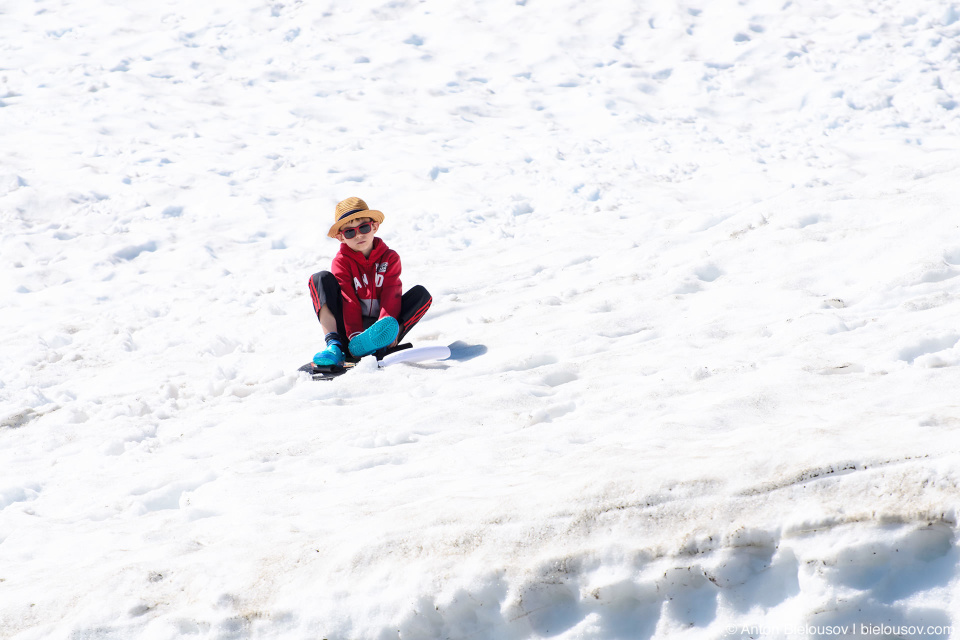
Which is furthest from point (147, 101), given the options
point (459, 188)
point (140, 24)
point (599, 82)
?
point (599, 82)

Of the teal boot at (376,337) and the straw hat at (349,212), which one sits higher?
the straw hat at (349,212)

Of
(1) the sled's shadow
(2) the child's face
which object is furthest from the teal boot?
(2) the child's face

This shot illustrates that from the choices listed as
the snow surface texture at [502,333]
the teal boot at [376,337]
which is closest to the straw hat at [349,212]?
the teal boot at [376,337]

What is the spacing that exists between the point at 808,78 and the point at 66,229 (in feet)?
34.3

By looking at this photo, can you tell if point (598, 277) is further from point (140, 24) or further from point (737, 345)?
point (140, 24)

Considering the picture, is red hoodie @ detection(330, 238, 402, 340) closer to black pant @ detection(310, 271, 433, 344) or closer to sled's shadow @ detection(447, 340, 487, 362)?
black pant @ detection(310, 271, 433, 344)

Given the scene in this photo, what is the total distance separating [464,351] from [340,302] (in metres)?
0.94

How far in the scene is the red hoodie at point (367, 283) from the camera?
211 inches

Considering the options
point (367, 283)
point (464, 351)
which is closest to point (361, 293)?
point (367, 283)

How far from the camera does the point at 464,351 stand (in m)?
5.16

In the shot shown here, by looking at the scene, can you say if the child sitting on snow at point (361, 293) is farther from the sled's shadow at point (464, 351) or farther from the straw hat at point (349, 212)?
the sled's shadow at point (464, 351)

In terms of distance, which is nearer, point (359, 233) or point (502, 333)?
point (359, 233)

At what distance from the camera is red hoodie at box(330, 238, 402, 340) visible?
17.6 feet

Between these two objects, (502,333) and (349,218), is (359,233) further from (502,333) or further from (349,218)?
(502,333)
